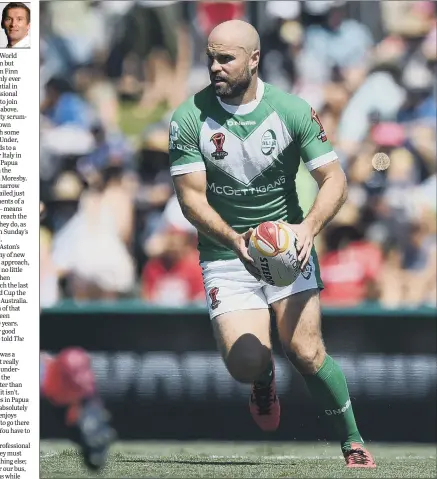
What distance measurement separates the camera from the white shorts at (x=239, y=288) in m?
5.84

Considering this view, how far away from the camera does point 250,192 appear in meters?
5.90

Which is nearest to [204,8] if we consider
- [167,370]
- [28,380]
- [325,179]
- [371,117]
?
[371,117]

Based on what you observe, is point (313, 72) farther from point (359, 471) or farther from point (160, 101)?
point (359, 471)

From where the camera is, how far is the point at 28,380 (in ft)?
17.6

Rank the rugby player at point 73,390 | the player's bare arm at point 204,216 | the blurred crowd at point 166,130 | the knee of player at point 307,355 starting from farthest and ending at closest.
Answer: the blurred crowd at point 166,130, the rugby player at point 73,390, the knee of player at point 307,355, the player's bare arm at point 204,216

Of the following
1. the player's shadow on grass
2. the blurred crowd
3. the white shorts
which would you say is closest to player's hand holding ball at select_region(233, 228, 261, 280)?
the white shorts

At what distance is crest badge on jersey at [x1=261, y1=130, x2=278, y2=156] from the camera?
19.0ft

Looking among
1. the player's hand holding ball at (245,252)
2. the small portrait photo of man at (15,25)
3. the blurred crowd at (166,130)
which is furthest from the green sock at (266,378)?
the small portrait photo of man at (15,25)

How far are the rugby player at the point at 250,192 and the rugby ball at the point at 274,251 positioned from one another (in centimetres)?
20

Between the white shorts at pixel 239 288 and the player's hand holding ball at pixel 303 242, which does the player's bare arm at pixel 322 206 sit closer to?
the player's hand holding ball at pixel 303 242

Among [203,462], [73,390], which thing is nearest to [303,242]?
[203,462]

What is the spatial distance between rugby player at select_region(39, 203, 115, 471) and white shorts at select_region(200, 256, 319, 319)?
1.60m

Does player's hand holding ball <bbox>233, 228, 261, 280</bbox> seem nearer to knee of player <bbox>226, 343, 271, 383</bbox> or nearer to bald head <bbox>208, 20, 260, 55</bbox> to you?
knee of player <bbox>226, 343, 271, 383</bbox>

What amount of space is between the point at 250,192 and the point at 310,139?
0.40 metres
